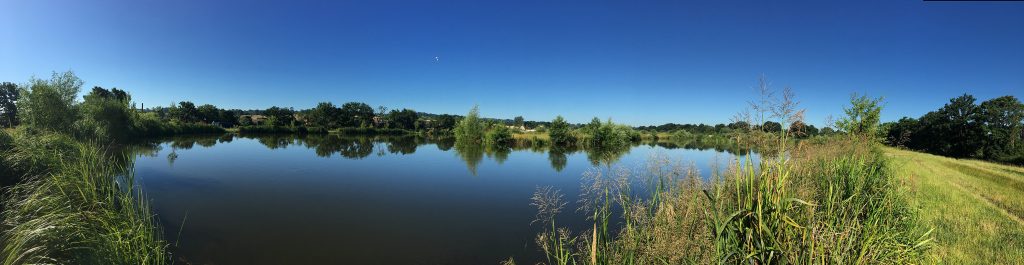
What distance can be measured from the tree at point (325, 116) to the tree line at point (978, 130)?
298ft

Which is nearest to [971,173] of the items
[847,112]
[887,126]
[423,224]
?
[887,126]

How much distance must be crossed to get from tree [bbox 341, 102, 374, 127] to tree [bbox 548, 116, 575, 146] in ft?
180

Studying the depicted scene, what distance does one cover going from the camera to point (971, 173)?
15133 mm

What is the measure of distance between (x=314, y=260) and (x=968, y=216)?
11.8 meters

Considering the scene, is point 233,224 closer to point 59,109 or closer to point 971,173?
point 59,109

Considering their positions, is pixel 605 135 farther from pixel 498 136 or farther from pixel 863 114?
pixel 863 114

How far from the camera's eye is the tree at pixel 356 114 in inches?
3297

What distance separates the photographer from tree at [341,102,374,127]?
83750 mm

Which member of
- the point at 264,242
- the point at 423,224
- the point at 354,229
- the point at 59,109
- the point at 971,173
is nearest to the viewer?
the point at 264,242

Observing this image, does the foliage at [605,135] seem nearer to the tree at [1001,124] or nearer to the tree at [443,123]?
the tree at [1001,124]

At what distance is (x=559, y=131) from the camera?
4125cm

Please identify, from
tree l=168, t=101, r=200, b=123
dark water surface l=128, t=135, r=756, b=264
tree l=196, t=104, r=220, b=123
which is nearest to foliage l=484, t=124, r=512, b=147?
dark water surface l=128, t=135, r=756, b=264

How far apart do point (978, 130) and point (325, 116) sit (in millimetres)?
102611

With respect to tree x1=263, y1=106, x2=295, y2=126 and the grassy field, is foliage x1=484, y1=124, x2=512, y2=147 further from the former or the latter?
tree x1=263, y1=106, x2=295, y2=126
